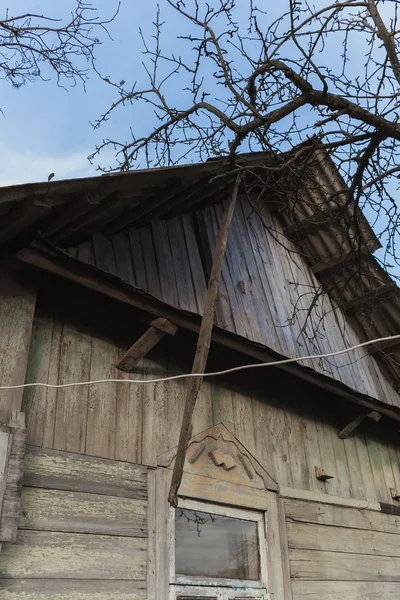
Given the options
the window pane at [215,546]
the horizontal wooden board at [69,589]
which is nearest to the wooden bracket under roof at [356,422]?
the window pane at [215,546]

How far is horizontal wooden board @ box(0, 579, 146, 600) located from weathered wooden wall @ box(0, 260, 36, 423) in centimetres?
82

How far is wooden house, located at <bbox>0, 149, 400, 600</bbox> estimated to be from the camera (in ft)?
10.1

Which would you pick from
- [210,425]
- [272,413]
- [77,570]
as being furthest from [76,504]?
[272,413]

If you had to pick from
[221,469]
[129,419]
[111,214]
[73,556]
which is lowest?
[73,556]

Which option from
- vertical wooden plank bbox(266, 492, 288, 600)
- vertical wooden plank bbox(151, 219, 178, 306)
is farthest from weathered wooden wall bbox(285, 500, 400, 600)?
vertical wooden plank bbox(151, 219, 178, 306)

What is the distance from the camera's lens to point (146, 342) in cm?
368

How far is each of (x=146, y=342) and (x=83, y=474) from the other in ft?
2.97

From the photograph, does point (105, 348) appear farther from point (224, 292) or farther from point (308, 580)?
point (308, 580)

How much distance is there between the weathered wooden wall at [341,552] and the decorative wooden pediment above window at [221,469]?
1.42ft

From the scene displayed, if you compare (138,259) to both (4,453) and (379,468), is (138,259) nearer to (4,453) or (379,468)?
(4,453)

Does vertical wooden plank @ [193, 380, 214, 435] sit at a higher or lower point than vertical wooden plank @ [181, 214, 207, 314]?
lower

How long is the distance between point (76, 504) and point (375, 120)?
2.79 metres

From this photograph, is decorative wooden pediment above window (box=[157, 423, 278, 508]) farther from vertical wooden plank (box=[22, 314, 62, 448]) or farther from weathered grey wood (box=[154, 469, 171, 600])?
vertical wooden plank (box=[22, 314, 62, 448])

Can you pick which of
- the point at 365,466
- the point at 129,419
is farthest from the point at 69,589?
the point at 365,466
